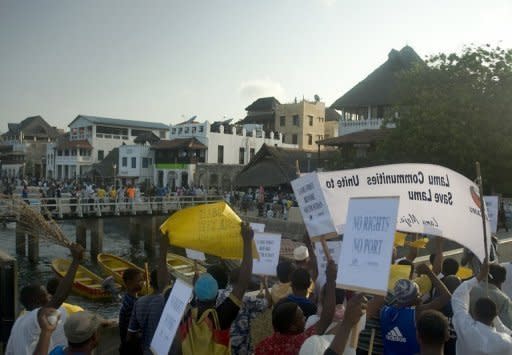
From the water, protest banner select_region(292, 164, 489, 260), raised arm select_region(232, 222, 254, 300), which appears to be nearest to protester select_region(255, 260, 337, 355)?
raised arm select_region(232, 222, 254, 300)

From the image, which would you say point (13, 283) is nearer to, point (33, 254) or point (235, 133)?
point (33, 254)

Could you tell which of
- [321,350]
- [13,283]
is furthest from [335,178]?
[13,283]

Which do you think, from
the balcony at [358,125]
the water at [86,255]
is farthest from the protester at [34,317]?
the balcony at [358,125]

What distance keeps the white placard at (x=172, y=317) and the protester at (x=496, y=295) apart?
2.46m

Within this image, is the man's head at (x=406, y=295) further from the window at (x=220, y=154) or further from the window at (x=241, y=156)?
the window at (x=241, y=156)

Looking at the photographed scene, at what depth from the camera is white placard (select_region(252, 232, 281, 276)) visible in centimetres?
741

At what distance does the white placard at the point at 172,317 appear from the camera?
154 inches

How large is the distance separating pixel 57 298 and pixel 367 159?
87.2 feet

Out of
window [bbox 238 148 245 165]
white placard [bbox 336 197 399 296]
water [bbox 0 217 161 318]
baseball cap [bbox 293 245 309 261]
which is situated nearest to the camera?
white placard [bbox 336 197 399 296]

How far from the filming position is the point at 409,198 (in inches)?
215

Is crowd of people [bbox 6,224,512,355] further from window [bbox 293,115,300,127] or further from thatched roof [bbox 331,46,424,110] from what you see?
window [bbox 293,115,300,127]

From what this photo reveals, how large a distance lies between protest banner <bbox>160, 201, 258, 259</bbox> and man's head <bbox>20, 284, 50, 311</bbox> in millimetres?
1577

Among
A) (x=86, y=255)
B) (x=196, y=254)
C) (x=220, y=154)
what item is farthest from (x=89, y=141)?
(x=196, y=254)

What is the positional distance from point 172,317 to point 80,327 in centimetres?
78
